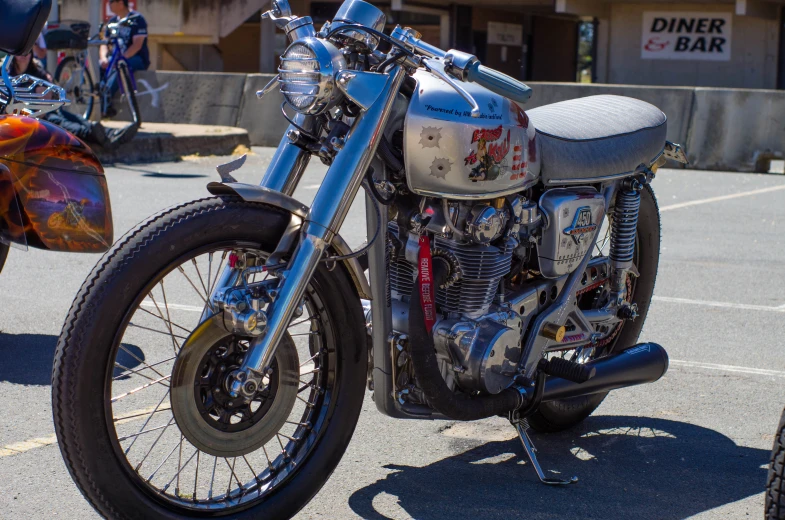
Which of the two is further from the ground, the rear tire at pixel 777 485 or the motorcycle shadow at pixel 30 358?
the rear tire at pixel 777 485

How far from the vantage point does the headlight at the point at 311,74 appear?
318 cm

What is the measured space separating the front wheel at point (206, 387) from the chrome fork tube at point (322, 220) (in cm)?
9

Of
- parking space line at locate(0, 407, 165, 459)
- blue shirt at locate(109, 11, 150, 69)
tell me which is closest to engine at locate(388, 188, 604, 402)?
parking space line at locate(0, 407, 165, 459)

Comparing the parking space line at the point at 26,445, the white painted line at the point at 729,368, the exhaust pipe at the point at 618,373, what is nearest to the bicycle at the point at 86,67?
the white painted line at the point at 729,368

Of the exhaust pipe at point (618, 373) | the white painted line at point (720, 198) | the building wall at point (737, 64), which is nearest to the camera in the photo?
the exhaust pipe at point (618, 373)

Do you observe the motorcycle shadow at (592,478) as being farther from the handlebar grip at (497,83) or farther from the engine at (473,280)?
the handlebar grip at (497,83)

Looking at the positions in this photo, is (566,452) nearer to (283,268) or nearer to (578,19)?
(283,268)

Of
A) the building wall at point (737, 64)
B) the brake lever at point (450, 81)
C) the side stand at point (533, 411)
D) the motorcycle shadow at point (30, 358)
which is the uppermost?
the brake lever at point (450, 81)

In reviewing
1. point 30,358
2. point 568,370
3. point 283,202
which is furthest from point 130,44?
point 283,202

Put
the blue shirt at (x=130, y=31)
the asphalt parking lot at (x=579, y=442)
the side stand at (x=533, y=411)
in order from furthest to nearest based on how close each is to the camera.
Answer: the blue shirt at (x=130, y=31) < the side stand at (x=533, y=411) < the asphalt parking lot at (x=579, y=442)

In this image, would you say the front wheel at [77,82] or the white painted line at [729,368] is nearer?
the white painted line at [729,368]

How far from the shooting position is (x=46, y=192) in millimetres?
4883

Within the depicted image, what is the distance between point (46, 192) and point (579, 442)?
2442 mm

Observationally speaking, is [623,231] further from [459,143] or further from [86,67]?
[86,67]
